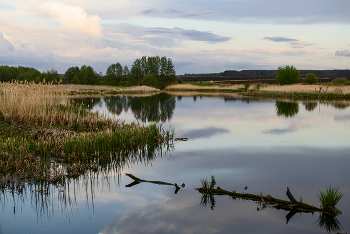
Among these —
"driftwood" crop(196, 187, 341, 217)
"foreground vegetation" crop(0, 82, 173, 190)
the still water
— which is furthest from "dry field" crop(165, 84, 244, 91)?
"driftwood" crop(196, 187, 341, 217)

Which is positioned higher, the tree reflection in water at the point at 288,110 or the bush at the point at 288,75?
the bush at the point at 288,75

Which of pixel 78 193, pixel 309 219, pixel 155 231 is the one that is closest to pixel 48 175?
pixel 78 193

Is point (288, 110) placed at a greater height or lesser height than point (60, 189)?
greater

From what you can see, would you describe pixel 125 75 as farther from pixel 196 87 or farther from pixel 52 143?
pixel 52 143

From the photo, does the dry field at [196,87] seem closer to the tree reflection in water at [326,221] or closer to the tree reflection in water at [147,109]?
the tree reflection in water at [147,109]

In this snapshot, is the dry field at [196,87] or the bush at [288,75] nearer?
the bush at [288,75]

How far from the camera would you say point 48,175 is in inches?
242

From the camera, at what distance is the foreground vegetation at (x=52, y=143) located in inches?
250

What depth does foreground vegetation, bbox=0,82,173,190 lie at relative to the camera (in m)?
6.35

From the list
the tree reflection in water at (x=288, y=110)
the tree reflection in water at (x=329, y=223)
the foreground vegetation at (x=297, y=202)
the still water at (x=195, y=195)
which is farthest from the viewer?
the tree reflection in water at (x=288, y=110)

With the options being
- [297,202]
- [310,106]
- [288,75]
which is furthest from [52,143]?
[288,75]

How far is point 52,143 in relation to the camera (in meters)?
8.01

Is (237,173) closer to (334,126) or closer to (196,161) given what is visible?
(196,161)

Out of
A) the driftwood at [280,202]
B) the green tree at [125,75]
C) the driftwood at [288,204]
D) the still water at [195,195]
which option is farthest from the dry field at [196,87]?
the driftwood at [288,204]
